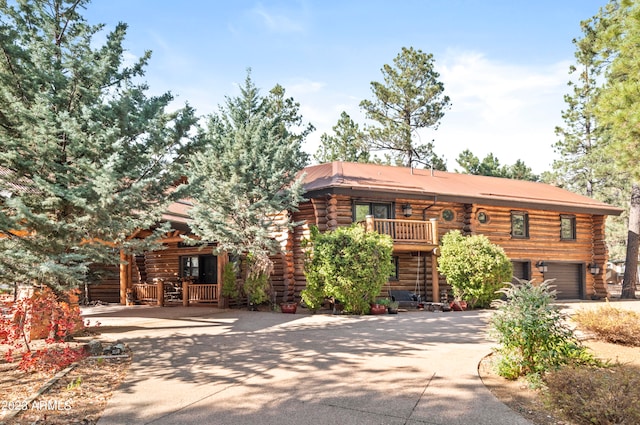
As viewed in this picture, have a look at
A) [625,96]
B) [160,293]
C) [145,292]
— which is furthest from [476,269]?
[145,292]

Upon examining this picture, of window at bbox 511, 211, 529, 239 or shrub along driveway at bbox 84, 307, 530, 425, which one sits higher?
window at bbox 511, 211, 529, 239

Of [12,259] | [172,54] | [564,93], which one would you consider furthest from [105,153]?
[564,93]

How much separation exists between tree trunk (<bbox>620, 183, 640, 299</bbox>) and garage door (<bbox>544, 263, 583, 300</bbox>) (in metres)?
3.11

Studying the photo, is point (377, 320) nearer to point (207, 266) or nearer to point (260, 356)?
point (260, 356)

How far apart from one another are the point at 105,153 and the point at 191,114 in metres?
1.93

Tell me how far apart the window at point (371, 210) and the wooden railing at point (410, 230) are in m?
1.18

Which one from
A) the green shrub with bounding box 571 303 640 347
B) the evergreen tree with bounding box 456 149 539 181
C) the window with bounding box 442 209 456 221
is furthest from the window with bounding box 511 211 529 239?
the evergreen tree with bounding box 456 149 539 181

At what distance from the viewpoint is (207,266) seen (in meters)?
20.3

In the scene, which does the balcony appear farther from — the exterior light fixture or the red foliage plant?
the red foliage plant

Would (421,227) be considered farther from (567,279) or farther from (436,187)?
(567,279)

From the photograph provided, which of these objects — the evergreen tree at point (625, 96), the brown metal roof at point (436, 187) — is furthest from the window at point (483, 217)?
the evergreen tree at point (625, 96)

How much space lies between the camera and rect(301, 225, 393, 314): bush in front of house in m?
13.6

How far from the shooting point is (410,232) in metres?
17.2

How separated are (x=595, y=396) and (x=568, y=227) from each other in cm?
2012
